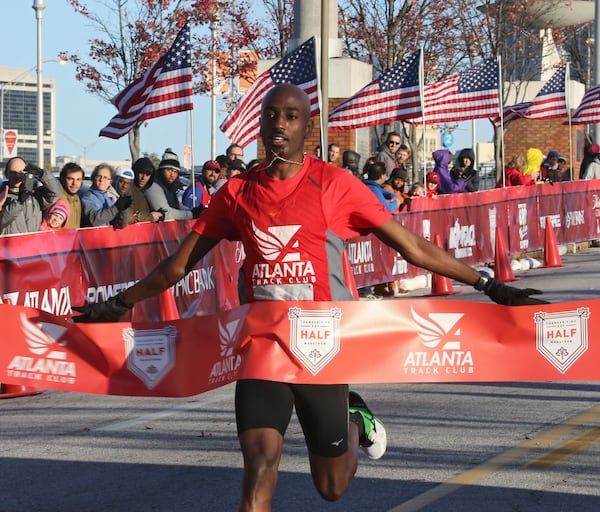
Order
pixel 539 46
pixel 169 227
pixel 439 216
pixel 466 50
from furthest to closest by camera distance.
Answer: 1. pixel 539 46
2. pixel 466 50
3. pixel 439 216
4. pixel 169 227

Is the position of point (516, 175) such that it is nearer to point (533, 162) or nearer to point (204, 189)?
point (533, 162)

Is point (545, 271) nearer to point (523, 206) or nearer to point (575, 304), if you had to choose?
point (523, 206)

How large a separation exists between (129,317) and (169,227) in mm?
1465

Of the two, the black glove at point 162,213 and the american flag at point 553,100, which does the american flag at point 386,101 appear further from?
the american flag at point 553,100

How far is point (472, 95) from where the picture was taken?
2278cm

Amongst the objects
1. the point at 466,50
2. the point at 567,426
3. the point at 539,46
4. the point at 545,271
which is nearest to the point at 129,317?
the point at 567,426

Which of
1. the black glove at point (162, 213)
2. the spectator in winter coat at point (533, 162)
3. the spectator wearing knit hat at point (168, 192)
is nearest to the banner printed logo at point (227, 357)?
the black glove at point (162, 213)

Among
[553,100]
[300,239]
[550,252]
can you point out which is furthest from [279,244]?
[553,100]

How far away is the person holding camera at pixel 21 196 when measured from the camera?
12016 millimetres

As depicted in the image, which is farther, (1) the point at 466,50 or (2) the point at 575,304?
(1) the point at 466,50

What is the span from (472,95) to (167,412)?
46.7ft

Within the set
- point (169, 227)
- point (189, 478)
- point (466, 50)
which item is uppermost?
point (466, 50)

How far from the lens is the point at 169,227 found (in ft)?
45.6

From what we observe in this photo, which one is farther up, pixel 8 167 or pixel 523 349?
pixel 8 167
